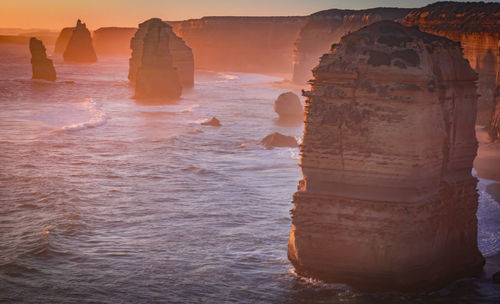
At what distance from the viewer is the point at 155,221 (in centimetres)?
1719

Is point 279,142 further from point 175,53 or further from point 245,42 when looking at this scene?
point 245,42

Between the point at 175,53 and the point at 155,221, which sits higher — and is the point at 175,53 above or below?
above

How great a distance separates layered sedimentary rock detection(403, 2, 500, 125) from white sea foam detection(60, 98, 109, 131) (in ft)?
81.0

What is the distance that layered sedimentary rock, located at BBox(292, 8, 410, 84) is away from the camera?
8869 centimetres

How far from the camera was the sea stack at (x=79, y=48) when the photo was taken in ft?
449

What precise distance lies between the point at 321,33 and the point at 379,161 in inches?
3395

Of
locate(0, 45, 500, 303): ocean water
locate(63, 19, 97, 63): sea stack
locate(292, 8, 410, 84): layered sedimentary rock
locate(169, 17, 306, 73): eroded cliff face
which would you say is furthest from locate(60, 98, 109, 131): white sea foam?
locate(63, 19, 97, 63): sea stack

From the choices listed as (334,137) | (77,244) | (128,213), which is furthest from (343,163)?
(128,213)

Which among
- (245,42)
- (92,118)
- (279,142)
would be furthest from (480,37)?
(245,42)

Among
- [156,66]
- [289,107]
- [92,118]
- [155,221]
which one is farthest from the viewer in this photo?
[156,66]

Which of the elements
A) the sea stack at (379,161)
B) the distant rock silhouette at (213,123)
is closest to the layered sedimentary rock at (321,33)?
the distant rock silhouette at (213,123)

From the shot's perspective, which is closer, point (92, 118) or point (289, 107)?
point (92, 118)

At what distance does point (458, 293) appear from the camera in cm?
1147

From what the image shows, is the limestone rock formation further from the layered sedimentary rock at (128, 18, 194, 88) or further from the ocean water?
the ocean water
